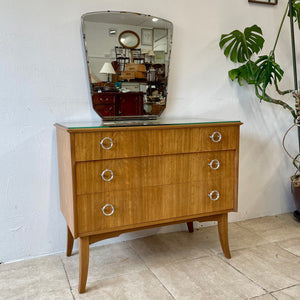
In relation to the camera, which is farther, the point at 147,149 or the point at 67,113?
the point at 67,113

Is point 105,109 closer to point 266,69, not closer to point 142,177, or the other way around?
point 142,177

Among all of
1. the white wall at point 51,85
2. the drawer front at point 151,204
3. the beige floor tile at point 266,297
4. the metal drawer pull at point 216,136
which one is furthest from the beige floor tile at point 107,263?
the metal drawer pull at point 216,136

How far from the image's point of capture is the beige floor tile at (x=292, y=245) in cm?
225

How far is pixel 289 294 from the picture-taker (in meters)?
1.74

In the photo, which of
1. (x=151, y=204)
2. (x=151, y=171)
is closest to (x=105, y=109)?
(x=151, y=171)

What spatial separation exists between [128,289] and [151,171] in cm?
66

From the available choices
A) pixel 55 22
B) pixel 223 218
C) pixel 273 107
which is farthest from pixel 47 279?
pixel 273 107

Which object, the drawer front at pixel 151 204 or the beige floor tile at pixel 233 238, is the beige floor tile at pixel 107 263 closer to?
the drawer front at pixel 151 204

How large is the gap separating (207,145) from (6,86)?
4.19 ft

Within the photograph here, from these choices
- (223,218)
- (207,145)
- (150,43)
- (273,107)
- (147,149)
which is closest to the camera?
(147,149)

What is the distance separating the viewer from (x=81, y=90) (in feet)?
7.20

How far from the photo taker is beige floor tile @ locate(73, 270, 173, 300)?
1734mm

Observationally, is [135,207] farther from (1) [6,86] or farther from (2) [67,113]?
(1) [6,86]

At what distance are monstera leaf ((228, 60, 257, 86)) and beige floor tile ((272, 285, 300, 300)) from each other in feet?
4.64
